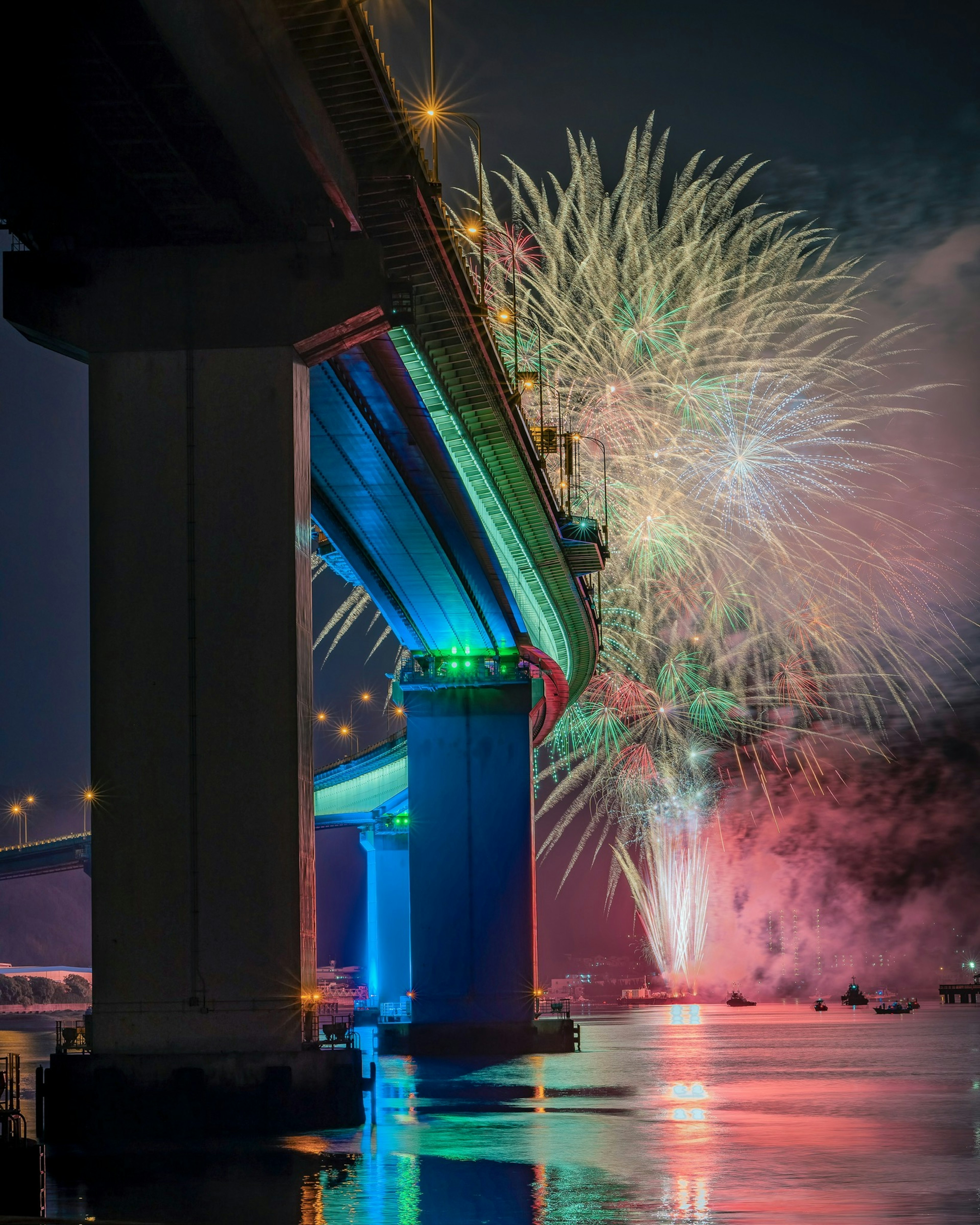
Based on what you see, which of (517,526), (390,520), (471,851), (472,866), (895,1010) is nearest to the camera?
(390,520)

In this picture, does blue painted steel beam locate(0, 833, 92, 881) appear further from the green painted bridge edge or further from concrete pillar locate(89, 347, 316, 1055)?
concrete pillar locate(89, 347, 316, 1055)

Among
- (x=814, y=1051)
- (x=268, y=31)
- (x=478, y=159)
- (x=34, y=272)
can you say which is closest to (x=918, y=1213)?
(x=268, y=31)

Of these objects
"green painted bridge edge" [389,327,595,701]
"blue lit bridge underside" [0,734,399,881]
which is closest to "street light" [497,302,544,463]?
"green painted bridge edge" [389,327,595,701]

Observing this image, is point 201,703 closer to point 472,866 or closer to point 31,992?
point 472,866

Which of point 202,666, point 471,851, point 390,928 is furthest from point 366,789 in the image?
point 202,666

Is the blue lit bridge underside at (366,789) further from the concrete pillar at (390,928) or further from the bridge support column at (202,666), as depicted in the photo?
the bridge support column at (202,666)

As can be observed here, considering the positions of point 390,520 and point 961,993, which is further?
point 961,993
